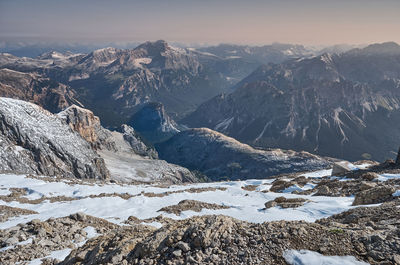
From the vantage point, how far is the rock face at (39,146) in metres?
91.8

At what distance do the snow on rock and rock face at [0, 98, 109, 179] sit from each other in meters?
94.6

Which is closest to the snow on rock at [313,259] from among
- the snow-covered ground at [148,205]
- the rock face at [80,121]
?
the snow-covered ground at [148,205]

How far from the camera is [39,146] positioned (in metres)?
102

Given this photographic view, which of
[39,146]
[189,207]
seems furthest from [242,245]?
[39,146]

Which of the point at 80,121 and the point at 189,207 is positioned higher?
the point at 189,207

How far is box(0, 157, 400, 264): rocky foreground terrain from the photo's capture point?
10617 mm

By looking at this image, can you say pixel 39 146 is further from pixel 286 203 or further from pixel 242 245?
pixel 242 245

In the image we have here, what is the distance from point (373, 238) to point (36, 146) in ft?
370

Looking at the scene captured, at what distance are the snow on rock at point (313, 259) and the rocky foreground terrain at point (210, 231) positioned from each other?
38 mm

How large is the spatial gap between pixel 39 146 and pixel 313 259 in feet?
369


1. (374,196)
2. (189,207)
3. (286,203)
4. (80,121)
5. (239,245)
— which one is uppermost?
(239,245)

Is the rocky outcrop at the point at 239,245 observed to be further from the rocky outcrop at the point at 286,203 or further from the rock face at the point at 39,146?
the rock face at the point at 39,146

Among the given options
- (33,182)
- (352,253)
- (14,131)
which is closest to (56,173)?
(14,131)

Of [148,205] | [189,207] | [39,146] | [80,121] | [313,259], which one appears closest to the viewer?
[313,259]
